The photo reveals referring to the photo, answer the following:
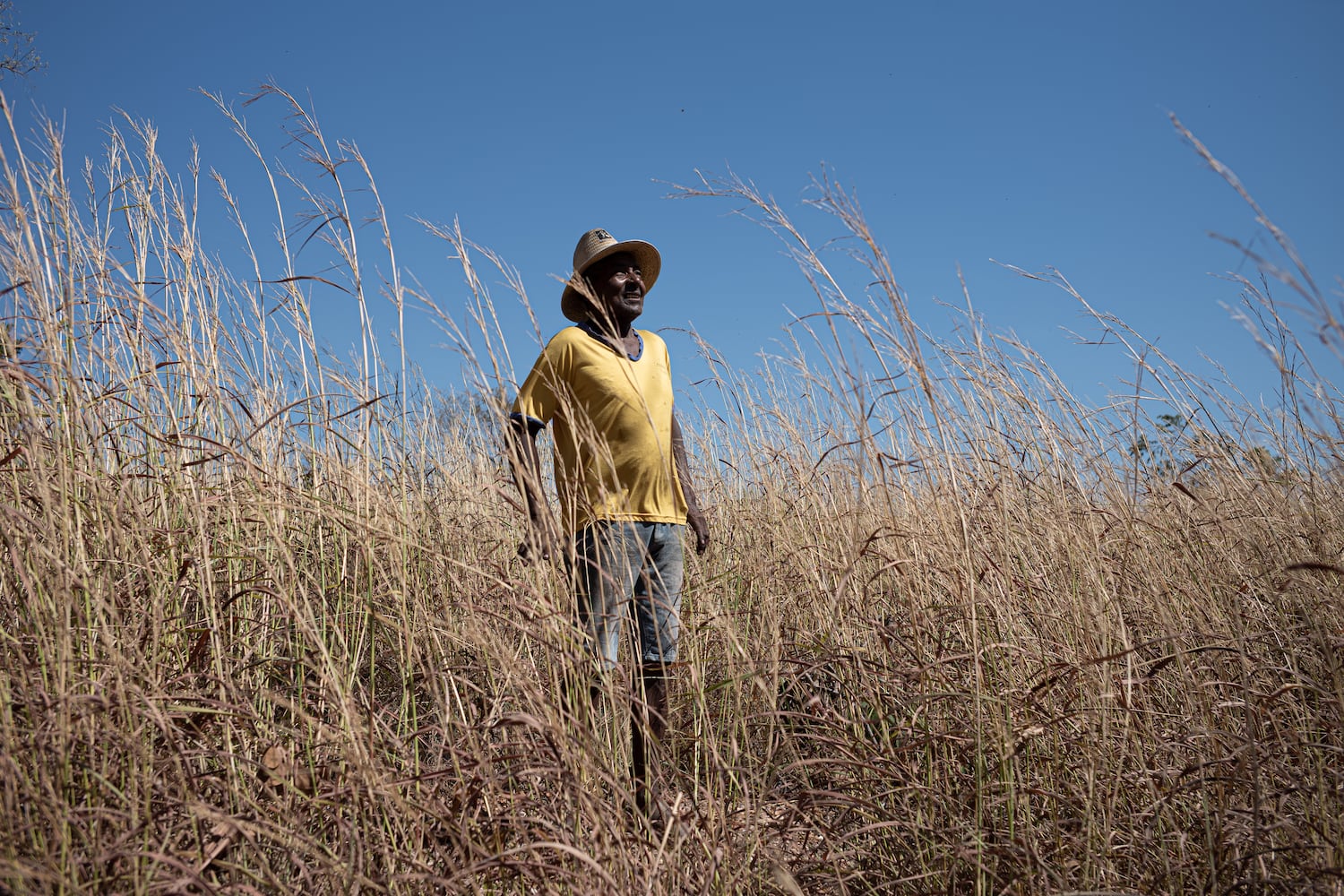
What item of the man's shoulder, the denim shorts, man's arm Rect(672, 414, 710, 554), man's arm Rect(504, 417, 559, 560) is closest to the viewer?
man's arm Rect(504, 417, 559, 560)

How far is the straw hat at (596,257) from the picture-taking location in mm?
2449

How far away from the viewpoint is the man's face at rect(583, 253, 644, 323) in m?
2.47

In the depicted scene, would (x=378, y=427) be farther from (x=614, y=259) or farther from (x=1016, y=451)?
(x=1016, y=451)

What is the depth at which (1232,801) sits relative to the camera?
1.58m

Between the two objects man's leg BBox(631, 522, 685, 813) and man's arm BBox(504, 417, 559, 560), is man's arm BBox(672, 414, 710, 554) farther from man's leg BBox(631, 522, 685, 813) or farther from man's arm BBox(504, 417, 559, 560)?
man's arm BBox(504, 417, 559, 560)

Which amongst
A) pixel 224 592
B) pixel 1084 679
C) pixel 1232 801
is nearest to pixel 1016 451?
pixel 1084 679

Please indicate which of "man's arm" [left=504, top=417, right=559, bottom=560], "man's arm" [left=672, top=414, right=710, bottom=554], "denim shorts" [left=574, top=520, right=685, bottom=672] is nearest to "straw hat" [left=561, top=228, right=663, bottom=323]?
"man's arm" [left=672, top=414, right=710, bottom=554]

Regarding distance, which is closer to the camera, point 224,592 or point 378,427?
point 224,592

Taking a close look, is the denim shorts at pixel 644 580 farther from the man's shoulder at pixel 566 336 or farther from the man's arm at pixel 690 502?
the man's shoulder at pixel 566 336

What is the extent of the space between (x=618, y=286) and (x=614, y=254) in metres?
0.12

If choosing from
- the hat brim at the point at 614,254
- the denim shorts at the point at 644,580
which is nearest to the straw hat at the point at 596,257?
the hat brim at the point at 614,254

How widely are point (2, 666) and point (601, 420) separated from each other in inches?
56.1

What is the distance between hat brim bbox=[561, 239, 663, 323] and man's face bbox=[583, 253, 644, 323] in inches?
1.0

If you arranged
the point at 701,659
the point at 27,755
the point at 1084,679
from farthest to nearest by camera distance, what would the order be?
the point at 701,659 → the point at 1084,679 → the point at 27,755
